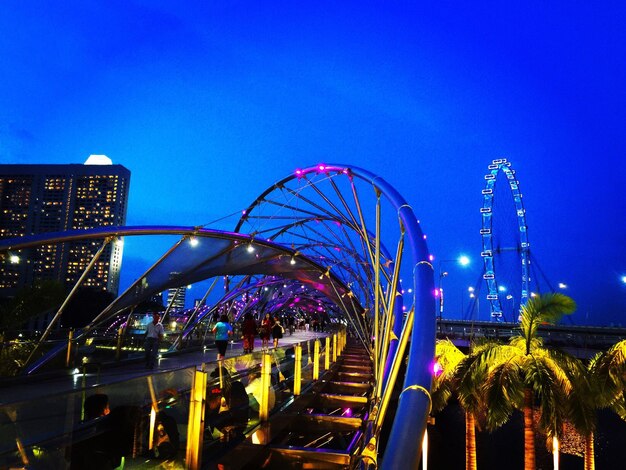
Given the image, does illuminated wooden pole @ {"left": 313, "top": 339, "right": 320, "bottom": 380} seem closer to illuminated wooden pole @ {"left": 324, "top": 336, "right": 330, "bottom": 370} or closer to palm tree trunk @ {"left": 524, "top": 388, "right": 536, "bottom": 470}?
illuminated wooden pole @ {"left": 324, "top": 336, "right": 330, "bottom": 370}

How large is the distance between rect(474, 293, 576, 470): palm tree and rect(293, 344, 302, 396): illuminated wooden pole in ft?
18.5

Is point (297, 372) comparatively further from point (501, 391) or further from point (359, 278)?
point (359, 278)

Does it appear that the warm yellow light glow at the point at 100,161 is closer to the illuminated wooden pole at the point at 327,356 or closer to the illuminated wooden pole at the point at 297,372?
the illuminated wooden pole at the point at 327,356

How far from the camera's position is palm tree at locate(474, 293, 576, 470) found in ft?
49.1

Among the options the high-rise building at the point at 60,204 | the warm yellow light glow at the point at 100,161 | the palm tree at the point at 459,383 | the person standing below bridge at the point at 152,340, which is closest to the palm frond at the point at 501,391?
the palm tree at the point at 459,383

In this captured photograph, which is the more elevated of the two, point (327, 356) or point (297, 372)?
point (297, 372)

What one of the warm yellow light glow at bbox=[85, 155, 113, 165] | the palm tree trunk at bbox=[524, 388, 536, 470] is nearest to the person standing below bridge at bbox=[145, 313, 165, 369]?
the palm tree trunk at bbox=[524, 388, 536, 470]

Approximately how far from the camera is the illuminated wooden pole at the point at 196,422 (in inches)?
237

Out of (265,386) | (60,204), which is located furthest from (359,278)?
(60,204)

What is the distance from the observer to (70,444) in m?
4.64

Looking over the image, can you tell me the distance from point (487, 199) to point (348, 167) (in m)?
47.6

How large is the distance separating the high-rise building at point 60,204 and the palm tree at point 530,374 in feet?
397

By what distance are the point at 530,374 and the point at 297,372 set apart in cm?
720

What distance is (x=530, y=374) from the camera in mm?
15445
